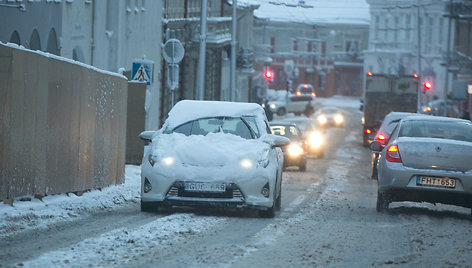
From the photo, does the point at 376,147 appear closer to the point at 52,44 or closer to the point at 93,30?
the point at 52,44

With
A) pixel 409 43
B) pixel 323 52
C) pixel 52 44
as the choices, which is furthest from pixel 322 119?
pixel 323 52

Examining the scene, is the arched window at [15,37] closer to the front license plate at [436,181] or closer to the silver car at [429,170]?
the silver car at [429,170]

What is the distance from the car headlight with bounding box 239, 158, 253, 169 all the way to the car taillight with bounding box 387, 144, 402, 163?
237 centimetres

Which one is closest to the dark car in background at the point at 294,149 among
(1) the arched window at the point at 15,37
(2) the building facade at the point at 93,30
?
(2) the building facade at the point at 93,30

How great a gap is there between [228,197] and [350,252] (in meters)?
3.52

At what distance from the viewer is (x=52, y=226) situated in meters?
12.2

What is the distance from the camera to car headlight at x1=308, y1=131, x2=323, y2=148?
122 ft

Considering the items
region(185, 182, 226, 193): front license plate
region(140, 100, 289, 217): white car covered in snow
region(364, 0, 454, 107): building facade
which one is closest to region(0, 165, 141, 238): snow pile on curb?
region(140, 100, 289, 217): white car covered in snow

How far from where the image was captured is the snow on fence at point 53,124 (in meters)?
12.7

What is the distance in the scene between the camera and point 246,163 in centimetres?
1419

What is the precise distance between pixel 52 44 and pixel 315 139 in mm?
11946

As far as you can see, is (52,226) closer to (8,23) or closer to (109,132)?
(109,132)

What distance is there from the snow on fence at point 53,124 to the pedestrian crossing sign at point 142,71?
722 cm

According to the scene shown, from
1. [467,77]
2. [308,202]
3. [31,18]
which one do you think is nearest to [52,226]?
[308,202]
